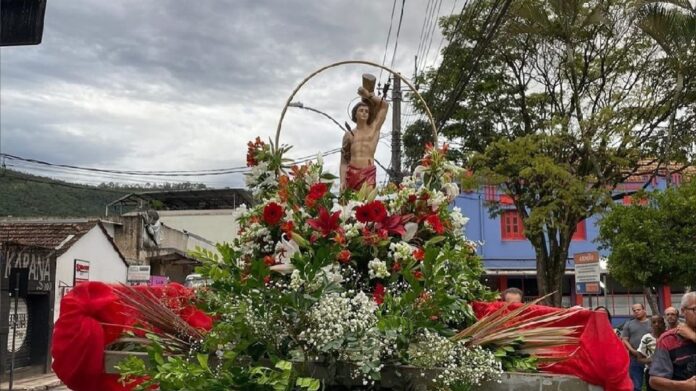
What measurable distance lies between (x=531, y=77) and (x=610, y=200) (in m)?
3.90

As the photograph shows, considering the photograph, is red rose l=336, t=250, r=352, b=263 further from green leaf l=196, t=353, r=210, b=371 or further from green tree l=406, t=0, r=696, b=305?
green tree l=406, t=0, r=696, b=305

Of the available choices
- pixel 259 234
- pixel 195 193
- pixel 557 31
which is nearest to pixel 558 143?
pixel 557 31

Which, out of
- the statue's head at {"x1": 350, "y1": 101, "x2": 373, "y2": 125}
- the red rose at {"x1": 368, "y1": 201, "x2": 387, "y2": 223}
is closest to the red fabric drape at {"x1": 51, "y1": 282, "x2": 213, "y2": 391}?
the red rose at {"x1": 368, "y1": 201, "x2": 387, "y2": 223}

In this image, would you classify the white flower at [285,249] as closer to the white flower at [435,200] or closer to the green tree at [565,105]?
the white flower at [435,200]

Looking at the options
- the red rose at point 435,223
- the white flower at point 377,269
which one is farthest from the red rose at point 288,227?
the red rose at point 435,223

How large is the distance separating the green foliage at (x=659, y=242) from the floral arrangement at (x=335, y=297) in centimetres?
1078

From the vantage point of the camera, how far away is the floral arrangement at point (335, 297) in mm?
2701

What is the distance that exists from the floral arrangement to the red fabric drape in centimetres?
32

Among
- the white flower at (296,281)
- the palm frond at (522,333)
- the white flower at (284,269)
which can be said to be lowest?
the palm frond at (522,333)

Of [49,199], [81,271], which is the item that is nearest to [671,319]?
[81,271]

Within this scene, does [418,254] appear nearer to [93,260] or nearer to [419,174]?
[419,174]

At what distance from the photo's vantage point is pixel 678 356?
4426 millimetres

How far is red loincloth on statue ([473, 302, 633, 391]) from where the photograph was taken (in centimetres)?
285

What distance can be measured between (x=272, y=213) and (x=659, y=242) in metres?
11.8
